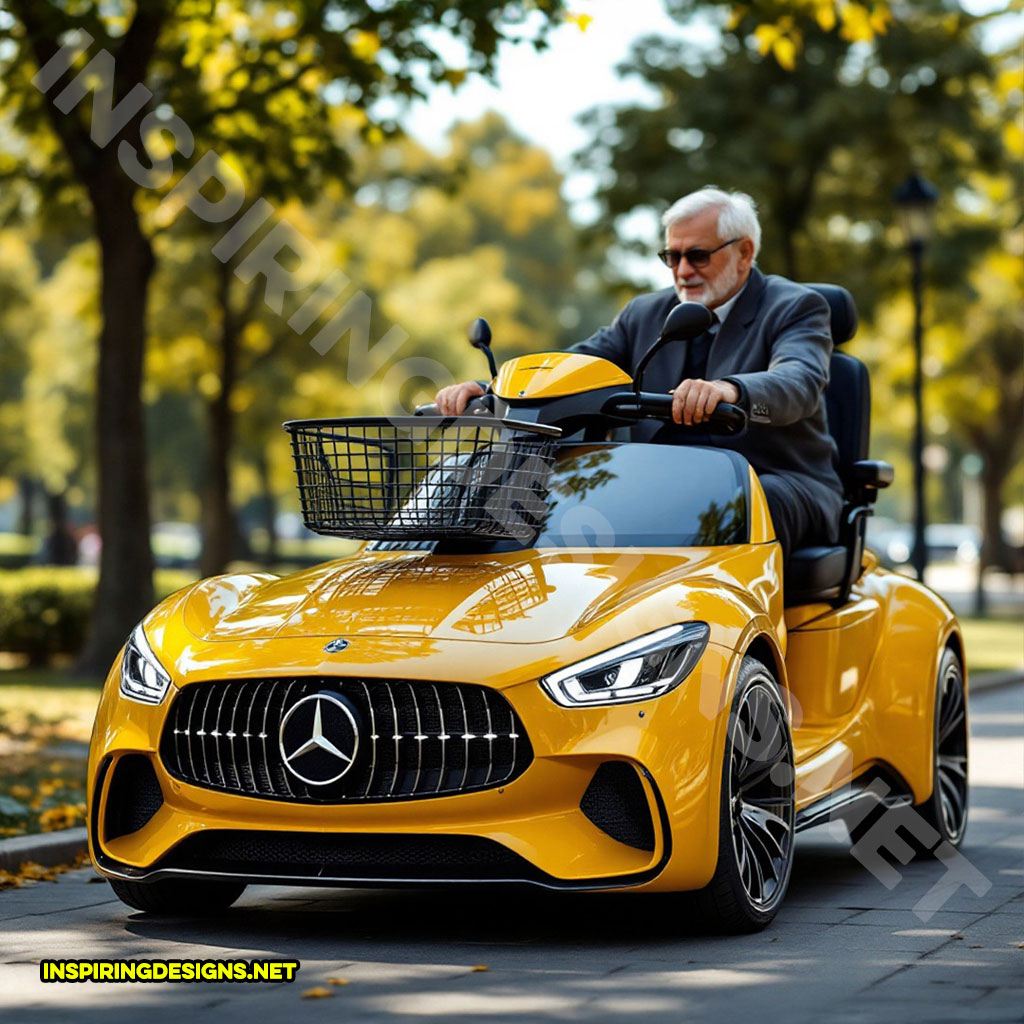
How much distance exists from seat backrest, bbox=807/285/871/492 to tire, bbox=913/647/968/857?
2.82ft

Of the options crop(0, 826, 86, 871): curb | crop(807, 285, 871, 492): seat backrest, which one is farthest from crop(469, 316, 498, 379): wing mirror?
crop(0, 826, 86, 871): curb

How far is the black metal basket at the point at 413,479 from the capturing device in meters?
5.57

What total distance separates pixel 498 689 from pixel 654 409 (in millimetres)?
1502

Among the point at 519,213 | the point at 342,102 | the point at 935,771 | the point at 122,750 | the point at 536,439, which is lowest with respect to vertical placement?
the point at 935,771

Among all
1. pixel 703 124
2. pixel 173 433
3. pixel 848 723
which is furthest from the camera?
pixel 173 433

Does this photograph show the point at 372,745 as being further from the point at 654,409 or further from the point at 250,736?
the point at 654,409

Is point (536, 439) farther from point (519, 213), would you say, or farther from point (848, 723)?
point (519, 213)

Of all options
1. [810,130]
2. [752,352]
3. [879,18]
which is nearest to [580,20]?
[879,18]

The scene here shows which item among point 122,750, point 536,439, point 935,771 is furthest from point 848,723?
point 122,750

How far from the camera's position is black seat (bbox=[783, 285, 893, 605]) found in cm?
664

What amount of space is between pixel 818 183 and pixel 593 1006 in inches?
929

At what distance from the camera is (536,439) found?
6031 mm

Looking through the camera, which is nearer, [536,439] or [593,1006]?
[593,1006]

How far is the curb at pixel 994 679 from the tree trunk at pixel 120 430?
24.1 ft
